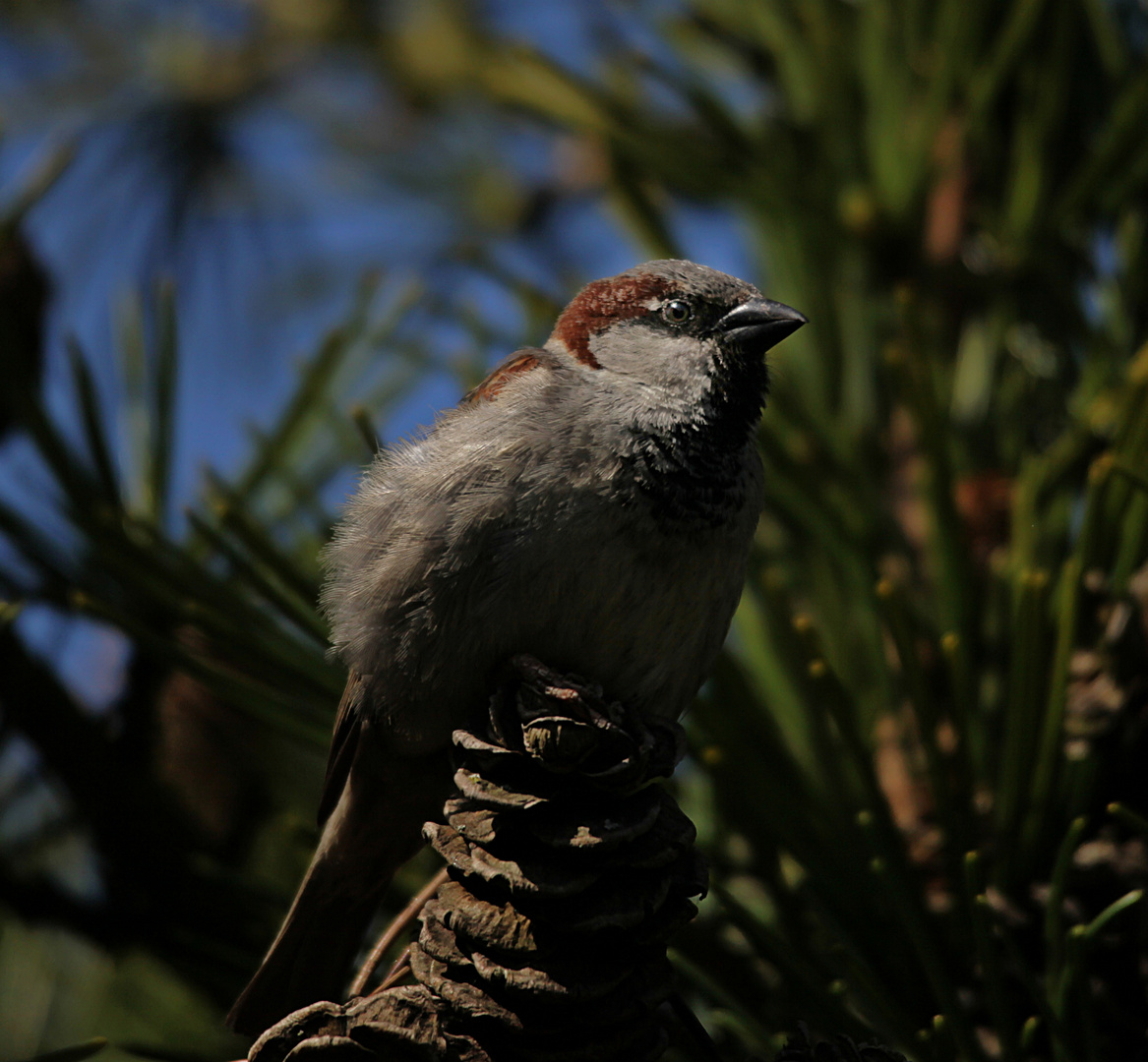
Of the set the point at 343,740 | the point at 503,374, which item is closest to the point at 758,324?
the point at 503,374

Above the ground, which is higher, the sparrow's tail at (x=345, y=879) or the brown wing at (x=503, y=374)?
the brown wing at (x=503, y=374)

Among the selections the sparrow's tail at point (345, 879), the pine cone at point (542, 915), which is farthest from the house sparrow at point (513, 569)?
the pine cone at point (542, 915)

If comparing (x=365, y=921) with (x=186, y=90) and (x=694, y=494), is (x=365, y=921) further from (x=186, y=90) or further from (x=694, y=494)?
(x=186, y=90)

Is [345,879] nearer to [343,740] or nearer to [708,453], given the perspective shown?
[343,740]

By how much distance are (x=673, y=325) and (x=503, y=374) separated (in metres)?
0.26

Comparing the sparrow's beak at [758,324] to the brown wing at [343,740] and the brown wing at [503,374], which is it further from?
the brown wing at [343,740]

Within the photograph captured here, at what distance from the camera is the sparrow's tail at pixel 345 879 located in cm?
129

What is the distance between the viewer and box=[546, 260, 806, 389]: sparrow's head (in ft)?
5.16

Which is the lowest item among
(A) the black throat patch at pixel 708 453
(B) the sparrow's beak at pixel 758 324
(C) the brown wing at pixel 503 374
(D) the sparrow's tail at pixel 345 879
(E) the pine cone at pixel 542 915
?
(D) the sparrow's tail at pixel 345 879

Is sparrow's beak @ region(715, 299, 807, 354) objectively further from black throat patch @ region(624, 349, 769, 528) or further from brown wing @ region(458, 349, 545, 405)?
brown wing @ region(458, 349, 545, 405)

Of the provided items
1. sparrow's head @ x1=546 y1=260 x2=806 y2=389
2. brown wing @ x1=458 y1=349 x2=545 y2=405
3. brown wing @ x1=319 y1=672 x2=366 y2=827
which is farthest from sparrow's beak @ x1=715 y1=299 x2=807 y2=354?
brown wing @ x1=319 y1=672 x2=366 y2=827

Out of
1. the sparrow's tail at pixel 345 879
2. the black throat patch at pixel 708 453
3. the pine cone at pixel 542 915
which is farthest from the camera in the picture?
→ the black throat patch at pixel 708 453

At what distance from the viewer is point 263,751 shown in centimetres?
179

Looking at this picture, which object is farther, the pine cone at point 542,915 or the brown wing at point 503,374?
the brown wing at point 503,374
